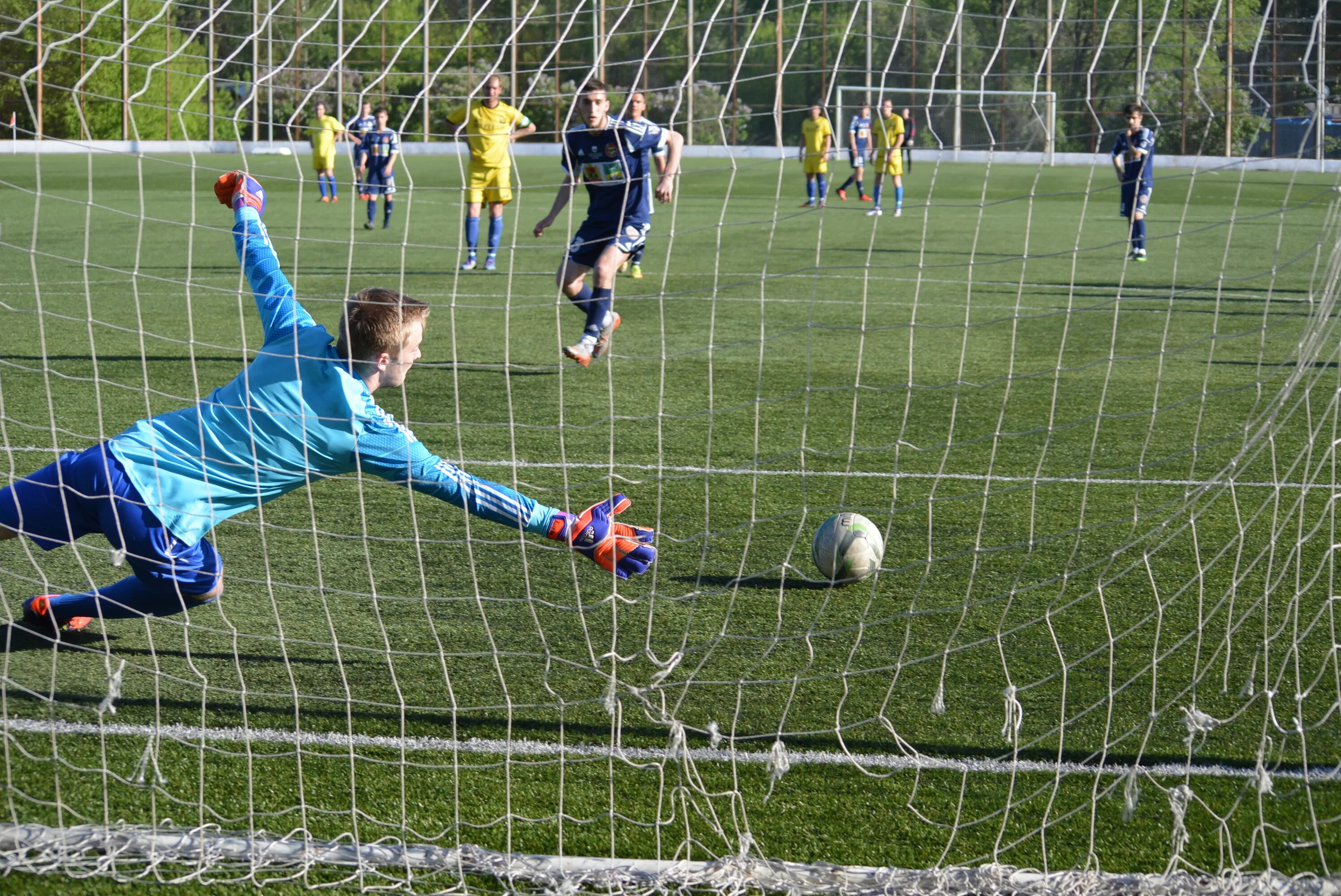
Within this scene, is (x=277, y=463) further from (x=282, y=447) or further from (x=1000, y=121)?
(x=1000, y=121)

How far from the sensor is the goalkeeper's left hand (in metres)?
3.27

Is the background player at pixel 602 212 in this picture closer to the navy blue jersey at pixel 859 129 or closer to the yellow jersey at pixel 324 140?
the yellow jersey at pixel 324 140

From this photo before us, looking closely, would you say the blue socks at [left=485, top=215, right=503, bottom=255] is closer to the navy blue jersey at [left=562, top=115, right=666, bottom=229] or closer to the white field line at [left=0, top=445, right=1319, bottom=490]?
the navy blue jersey at [left=562, top=115, right=666, bottom=229]

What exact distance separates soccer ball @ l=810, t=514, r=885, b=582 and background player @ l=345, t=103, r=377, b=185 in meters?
1.93

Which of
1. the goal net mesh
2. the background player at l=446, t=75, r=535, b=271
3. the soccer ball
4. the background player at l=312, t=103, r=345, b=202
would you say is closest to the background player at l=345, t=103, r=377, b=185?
the goal net mesh

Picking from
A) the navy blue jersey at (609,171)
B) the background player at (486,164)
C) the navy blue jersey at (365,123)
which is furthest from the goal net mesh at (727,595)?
the background player at (486,164)

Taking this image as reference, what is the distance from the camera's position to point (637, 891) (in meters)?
2.69

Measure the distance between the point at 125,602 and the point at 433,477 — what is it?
1.13 meters

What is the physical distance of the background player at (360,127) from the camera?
3928 millimetres

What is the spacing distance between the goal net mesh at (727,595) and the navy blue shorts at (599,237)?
1.12 m

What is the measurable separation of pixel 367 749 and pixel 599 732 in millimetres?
599

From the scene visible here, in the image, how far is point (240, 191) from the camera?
12.0ft

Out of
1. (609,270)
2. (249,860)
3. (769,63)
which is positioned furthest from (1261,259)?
(249,860)

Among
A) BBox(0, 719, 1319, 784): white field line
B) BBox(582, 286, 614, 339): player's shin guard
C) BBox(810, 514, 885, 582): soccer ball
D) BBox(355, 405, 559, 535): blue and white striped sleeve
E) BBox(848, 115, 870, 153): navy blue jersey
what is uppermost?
BBox(848, 115, 870, 153): navy blue jersey
